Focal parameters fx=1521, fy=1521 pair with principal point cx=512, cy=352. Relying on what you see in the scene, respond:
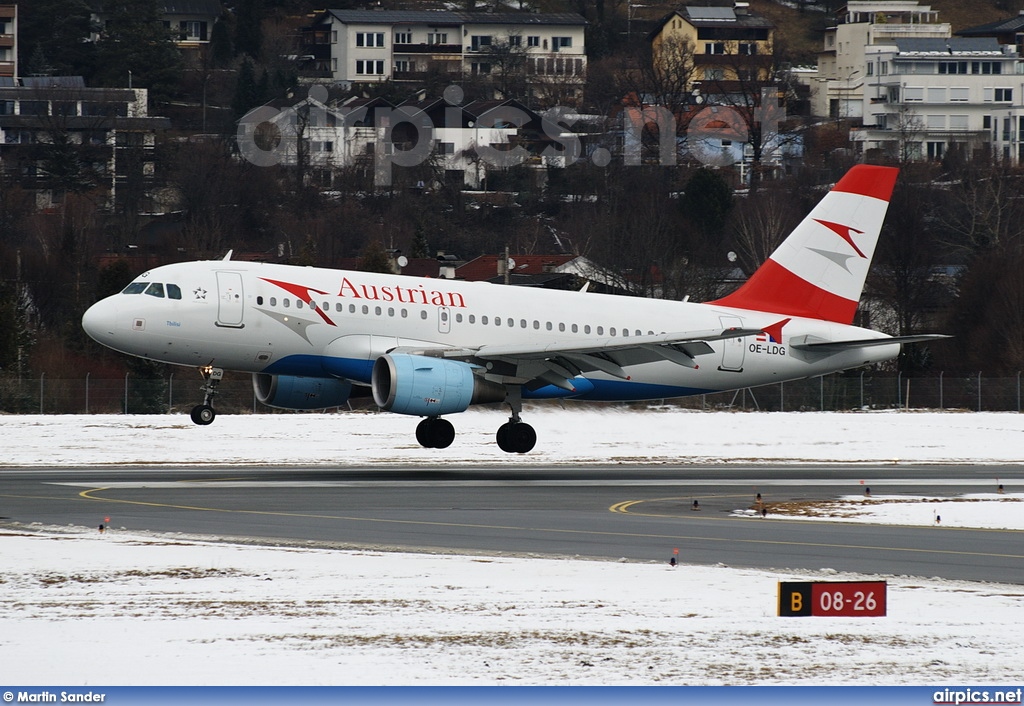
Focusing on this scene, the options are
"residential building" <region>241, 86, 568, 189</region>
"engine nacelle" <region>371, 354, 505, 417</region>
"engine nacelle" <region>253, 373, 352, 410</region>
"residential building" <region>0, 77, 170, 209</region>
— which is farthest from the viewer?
"residential building" <region>241, 86, 568, 189</region>

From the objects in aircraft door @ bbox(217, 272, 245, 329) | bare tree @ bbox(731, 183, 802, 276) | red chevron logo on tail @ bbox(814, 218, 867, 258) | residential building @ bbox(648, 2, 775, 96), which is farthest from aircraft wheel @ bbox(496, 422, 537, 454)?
residential building @ bbox(648, 2, 775, 96)

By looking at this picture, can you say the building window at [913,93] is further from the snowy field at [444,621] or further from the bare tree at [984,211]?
the snowy field at [444,621]

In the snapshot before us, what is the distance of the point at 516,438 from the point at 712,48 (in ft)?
524

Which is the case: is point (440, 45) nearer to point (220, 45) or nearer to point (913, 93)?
point (220, 45)

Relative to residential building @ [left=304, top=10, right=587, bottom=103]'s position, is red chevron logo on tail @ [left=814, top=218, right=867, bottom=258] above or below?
below

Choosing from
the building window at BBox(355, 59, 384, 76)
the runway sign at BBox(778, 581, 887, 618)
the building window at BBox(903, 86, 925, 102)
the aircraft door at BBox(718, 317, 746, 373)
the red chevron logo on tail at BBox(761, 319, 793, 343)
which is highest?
the building window at BBox(355, 59, 384, 76)

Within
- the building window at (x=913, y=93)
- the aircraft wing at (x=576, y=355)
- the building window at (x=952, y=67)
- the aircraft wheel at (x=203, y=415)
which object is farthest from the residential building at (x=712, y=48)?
the aircraft wheel at (x=203, y=415)

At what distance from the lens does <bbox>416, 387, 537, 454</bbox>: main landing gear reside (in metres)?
39.9

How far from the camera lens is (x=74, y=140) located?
14275 cm

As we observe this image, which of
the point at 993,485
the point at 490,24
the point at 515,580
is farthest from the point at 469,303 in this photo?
the point at 490,24

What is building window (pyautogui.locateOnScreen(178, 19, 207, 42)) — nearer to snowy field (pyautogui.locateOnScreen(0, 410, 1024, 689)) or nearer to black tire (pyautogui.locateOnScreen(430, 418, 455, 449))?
black tire (pyautogui.locateOnScreen(430, 418, 455, 449))

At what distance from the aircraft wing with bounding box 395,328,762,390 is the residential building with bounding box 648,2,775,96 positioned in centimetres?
12928

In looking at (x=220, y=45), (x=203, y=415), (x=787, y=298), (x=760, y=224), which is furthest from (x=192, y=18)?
(x=203, y=415)

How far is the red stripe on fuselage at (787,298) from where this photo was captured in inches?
1737
